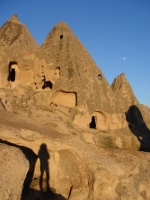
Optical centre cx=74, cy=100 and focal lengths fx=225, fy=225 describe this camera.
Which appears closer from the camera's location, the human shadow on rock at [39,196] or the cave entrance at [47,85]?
the human shadow on rock at [39,196]

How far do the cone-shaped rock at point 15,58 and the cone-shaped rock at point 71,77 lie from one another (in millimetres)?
1118

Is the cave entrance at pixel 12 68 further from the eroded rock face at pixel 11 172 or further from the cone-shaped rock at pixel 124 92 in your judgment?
the eroded rock face at pixel 11 172

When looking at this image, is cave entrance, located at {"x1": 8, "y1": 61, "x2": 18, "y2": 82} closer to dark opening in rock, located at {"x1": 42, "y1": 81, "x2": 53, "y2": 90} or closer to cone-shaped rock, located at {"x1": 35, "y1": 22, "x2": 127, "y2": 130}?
cone-shaped rock, located at {"x1": 35, "y1": 22, "x2": 127, "y2": 130}

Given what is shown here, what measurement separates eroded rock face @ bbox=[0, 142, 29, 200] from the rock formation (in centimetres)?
41

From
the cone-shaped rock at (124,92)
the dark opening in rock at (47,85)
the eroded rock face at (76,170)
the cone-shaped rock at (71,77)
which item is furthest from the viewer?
the cone-shaped rock at (124,92)

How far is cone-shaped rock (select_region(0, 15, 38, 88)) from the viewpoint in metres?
18.3

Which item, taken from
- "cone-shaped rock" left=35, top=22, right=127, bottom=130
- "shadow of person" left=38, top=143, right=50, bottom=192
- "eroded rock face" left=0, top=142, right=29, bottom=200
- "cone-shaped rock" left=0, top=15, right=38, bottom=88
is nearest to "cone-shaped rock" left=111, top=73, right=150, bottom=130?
"cone-shaped rock" left=35, top=22, right=127, bottom=130

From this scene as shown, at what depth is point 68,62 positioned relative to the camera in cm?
1730

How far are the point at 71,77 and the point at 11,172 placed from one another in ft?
41.7

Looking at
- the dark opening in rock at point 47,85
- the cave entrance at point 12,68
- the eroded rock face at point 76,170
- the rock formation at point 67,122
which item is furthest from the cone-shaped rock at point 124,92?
the eroded rock face at point 76,170

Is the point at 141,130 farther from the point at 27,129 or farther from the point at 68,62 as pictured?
the point at 27,129

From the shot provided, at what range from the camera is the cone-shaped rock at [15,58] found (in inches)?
722

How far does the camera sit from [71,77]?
661 inches

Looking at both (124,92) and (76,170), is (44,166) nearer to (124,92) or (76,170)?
(76,170)
